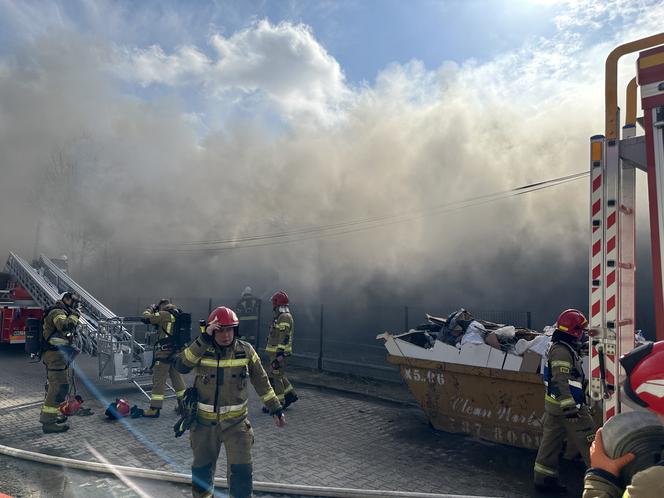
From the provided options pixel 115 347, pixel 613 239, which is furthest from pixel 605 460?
pixel 115 347

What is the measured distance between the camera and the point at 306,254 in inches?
647

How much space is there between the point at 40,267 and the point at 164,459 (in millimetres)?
11206

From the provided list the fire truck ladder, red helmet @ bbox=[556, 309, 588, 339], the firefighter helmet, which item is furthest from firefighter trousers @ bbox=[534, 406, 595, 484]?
the fire truck ladder

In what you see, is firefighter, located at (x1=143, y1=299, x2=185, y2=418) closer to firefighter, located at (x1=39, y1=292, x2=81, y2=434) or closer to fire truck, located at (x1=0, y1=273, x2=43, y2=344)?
firefighter, located at (x1=39, y1=292, x2=81, y2=434)

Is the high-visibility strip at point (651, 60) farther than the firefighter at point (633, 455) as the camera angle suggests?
Yes

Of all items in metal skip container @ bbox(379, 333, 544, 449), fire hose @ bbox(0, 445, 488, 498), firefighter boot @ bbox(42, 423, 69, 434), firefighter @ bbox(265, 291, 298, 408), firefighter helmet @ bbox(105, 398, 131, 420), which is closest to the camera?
fire hose @ bbox(0, 445, 488, 498)

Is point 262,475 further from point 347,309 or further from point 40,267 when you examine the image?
point 40,267

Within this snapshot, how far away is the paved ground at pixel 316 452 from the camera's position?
4.48 metres

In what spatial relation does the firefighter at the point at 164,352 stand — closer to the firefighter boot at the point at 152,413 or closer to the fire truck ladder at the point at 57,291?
the firefighter boot at the point at 152,413

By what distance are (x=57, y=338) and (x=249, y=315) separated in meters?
7.29

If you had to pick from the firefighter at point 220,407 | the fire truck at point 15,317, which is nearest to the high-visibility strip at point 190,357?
the firefighter at point 220,407

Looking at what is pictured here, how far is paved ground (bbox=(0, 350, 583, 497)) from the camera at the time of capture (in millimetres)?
4480

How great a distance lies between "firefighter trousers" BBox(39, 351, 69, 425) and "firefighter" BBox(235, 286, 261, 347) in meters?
7.03

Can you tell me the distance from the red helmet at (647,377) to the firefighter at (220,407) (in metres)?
2.79
